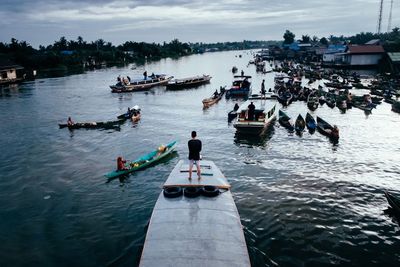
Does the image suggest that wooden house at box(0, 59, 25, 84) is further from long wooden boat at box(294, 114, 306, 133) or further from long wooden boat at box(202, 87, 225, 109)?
long wooden boat at box(294, 114, 306, 133)

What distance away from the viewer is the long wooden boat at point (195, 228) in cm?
920

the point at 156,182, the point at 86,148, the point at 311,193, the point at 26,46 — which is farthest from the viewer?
the point at 26,46

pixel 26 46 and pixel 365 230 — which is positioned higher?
pixel 26 46

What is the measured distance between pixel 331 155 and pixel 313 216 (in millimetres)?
11120

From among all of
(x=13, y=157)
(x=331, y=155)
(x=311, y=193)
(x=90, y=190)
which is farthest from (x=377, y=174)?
(x=13, y=157)

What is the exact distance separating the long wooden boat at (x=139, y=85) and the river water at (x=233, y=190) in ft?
86.8

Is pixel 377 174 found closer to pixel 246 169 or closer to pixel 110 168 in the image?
pixel 246 169

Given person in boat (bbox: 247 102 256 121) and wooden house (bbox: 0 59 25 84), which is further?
wooden house (bbox: 0 59 25 84)

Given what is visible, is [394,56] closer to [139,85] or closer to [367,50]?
[367,50]

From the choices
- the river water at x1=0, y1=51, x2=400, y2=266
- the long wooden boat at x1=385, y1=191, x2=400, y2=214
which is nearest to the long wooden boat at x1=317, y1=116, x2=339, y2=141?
the river water at x1=0, y1=51, x2=400, y2=266

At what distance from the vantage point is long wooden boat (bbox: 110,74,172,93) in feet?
218

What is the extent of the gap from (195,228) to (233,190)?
10.4m

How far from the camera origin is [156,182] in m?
22.3

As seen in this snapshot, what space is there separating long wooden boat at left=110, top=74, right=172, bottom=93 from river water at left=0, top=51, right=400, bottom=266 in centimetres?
2647
